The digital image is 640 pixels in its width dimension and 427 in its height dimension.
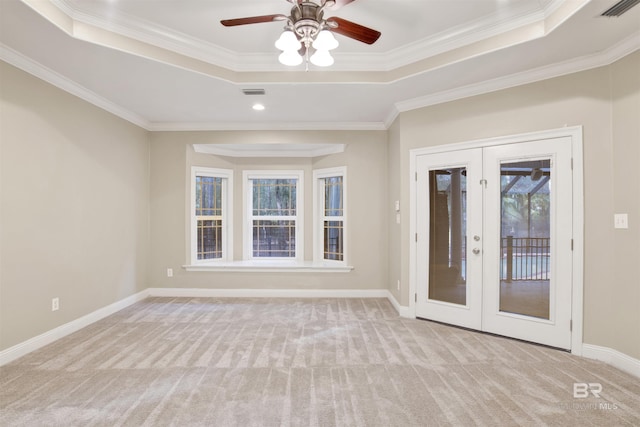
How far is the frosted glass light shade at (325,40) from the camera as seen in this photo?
2.17 meters

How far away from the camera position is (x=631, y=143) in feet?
9.23

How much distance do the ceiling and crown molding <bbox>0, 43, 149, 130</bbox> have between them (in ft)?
0.04

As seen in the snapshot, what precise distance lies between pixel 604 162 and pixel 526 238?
36.6 inches

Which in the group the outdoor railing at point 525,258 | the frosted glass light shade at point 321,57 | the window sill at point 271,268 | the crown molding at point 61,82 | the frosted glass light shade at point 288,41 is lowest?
the window sill at point 271,268

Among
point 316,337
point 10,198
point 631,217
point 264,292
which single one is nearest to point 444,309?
point 316,337

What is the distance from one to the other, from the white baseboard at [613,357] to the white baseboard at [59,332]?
5.03 metres

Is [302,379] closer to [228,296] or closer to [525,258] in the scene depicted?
[525,258]

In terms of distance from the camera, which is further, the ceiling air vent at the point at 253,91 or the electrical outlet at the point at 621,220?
the ceiling air vent at the point at 253,91

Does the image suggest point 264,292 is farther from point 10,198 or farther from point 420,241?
point 10,198

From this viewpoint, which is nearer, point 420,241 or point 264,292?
point 420,241

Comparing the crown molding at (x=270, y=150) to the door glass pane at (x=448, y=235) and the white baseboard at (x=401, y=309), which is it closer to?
the door glass pane at (x=448, y=235)

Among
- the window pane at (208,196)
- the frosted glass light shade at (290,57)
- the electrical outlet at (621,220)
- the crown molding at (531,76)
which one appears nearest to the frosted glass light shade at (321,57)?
the frosted glass light shade at (290,57)

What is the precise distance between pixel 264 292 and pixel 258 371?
256 centimetres

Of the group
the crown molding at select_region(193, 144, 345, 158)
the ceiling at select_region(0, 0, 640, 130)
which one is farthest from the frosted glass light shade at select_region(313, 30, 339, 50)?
the crown molding at select_region(193, 144, 345, 158)
